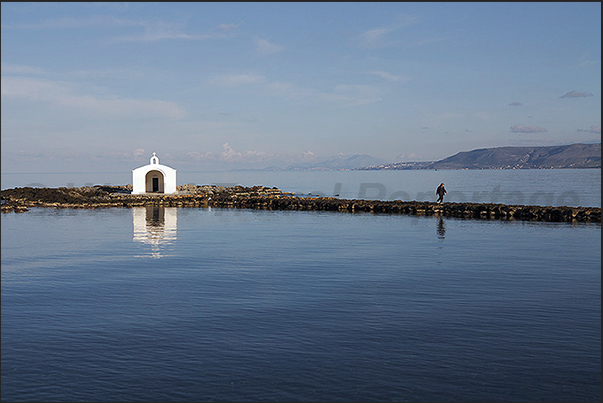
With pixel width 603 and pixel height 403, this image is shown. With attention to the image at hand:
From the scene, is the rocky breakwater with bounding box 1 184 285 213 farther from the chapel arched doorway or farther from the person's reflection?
the person's reflection

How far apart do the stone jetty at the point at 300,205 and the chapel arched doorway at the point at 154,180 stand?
2.92 m

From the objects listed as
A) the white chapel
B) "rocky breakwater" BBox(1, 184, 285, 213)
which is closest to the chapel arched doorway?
the white chapel

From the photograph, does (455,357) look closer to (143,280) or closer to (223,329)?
(223,329)

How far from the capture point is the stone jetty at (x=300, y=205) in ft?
153

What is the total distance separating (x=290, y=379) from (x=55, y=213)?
48.0 metres

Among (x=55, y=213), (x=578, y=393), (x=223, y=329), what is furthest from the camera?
(x=55, y=213)

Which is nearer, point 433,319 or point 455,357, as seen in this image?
point 455,357

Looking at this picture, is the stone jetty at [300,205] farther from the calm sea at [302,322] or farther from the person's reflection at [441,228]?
the calm sea at [302,322]

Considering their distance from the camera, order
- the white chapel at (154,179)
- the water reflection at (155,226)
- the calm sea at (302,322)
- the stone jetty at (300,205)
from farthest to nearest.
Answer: the white chapel at (154,179), the stone jetty at (300,205), the water reflection at (155,226), the calm sea at (302,322)

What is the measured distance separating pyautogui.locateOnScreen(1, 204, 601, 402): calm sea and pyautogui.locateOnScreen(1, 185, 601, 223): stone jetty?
16.9 metres

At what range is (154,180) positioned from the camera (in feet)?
241

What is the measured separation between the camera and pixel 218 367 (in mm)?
12148

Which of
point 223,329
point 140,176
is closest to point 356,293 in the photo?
point 223,329

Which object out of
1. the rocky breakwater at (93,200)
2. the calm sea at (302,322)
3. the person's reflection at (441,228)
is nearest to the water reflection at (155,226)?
the calm sea at (302,322)
